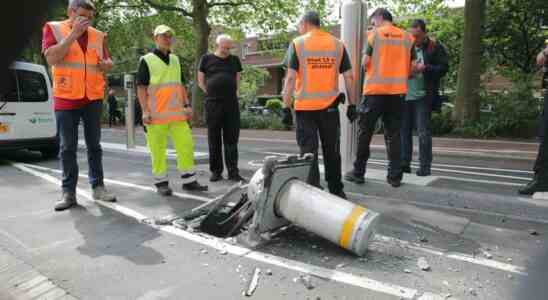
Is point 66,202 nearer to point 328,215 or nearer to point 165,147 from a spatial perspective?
point 165,147

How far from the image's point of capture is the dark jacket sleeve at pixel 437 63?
5.58 metres

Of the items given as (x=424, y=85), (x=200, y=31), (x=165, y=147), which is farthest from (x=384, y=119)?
(x=200, y=31)

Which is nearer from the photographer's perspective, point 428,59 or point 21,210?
point 21,210

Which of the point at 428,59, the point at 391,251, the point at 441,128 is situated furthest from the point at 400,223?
the point at 441,128

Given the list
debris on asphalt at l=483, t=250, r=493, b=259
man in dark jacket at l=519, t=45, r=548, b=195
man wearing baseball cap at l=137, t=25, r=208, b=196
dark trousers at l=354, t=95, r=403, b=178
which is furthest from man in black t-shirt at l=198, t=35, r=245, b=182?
man in dark jacket at l=519, t=45, r=548, b=195

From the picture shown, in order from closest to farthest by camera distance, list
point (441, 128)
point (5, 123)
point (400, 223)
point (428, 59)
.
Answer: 1. point (400, 223)
2. point (428, 59)
3. point (5, 123)
4. point (441, 128)

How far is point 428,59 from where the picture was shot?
18.5 ft

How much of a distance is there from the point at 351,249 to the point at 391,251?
40cm

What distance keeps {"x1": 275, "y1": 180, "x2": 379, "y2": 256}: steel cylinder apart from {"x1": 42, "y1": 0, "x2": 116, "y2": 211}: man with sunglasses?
243 centimetres

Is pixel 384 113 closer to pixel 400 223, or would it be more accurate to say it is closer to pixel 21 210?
pixel 400 223

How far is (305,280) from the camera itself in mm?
2682

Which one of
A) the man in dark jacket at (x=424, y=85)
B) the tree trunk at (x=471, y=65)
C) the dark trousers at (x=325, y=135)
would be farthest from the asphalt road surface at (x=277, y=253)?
the tree trunk at (x=471, y=65)

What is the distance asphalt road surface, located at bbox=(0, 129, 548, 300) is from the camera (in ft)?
8.60

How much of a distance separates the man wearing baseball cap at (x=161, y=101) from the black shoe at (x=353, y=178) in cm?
213
